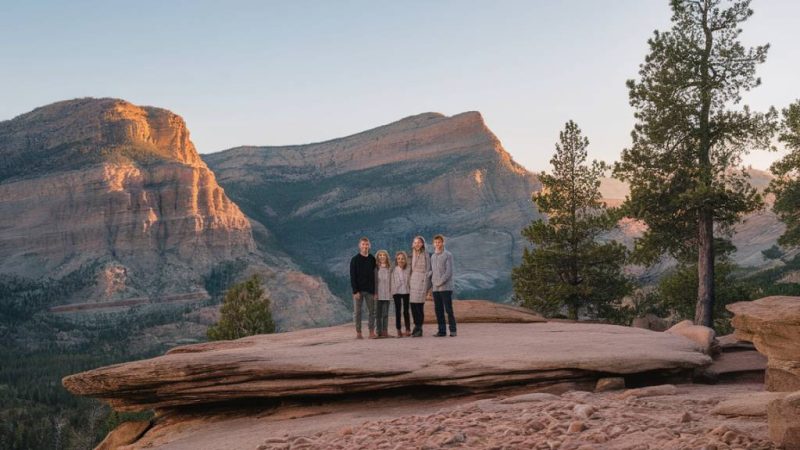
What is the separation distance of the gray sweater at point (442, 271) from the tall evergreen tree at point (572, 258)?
14639mm

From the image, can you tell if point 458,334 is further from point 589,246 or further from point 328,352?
point 589,246

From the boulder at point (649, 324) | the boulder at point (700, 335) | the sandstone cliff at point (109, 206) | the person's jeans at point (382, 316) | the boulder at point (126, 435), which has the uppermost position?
the sandstone cliff at point (109, 206)

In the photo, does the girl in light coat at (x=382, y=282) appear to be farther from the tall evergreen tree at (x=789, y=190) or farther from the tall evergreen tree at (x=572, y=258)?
the tall evergreen tree at (x=789, y=190)

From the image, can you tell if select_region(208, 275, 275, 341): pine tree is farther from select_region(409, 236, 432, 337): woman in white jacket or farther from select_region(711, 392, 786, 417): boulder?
select_region(711, 392, 786, 417): boulder

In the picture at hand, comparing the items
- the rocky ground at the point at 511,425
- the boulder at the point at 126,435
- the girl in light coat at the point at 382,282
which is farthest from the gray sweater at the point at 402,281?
the boulder at the point at 126,435

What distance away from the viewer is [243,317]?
41.9 meters

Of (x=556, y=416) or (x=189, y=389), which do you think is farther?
(x=189, y=389)

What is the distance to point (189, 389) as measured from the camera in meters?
12.6

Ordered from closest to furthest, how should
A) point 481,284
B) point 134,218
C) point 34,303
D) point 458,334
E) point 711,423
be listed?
point 711,423 < point 458,334 < point 34,303 < point 134,218 < point 481,284

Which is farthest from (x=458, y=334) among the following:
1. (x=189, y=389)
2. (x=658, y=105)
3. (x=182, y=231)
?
(x=182, y=231)

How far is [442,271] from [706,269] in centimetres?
1483

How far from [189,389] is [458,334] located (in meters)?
6.56

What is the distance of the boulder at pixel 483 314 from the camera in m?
19.4

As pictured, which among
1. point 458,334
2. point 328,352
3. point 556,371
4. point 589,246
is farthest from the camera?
point 589,246
